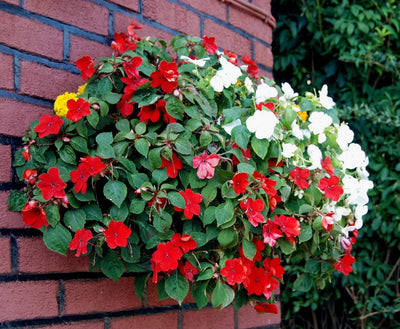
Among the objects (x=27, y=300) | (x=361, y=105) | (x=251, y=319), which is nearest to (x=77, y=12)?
(x=27, y=300)

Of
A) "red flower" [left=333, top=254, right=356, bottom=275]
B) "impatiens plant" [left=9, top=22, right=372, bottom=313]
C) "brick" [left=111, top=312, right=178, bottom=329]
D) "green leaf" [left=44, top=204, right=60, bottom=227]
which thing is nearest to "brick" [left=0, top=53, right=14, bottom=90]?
"impatiens plant" [left=9, top=22, right=372, bottom=313]

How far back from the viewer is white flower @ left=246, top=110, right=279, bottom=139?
3.79 ft

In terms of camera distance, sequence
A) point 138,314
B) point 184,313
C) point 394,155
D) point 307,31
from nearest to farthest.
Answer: point 138,314, point 184,313, point 394,155, point 307,31

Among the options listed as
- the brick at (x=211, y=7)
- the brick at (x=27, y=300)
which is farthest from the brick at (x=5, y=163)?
the brick at (x=211, y=7)

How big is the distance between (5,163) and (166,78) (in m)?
0.44

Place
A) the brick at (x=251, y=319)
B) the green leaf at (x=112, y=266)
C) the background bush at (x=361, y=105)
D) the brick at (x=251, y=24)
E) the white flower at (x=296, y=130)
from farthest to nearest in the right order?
Answer: the background bush at (x=361, y=105) → the brick at (x=251, y=24) → the brick at (x=251, y=319) → the white flower at (x=296, y=130) → the green leaf at (x=112, y=266)

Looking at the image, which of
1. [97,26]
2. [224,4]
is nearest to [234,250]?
Result: [97,26]

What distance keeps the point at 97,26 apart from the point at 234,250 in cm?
75

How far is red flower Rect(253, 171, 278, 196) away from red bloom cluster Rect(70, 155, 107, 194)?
1.14 feet

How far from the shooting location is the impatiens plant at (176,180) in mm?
1108

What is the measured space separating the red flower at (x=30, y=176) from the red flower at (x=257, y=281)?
566 millimetres

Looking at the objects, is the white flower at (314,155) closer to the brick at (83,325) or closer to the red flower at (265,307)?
the red flower at (265,307)

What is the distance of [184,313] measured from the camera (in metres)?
1.53

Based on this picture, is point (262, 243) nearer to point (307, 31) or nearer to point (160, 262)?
point (160, 262)
